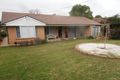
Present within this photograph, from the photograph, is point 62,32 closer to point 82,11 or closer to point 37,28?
point 37,28

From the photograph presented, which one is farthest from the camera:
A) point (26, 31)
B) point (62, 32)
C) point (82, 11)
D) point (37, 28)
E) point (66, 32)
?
point (82, 11)

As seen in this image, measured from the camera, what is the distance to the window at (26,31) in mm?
18119

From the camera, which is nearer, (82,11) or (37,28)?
(37,28)

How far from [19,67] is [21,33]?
11.2m

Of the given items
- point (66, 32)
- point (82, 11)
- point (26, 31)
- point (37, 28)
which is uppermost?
point (82, 11)

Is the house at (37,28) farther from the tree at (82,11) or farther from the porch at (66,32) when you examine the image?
the tree at (82,11)

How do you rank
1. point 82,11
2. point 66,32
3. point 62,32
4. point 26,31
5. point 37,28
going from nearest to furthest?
point 26,31 → point 37,28 → point 62,32 → point 66,32 → point 82,11

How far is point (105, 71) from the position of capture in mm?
6512

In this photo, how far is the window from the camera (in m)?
18.1

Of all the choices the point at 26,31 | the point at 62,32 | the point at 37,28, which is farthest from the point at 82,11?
the point at 26,31

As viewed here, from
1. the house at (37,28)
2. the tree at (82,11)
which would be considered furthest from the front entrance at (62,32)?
the tree at (82,11)

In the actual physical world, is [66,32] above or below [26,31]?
below

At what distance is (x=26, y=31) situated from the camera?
60.4ft

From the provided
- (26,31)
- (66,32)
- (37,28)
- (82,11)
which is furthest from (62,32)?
(82,11)
